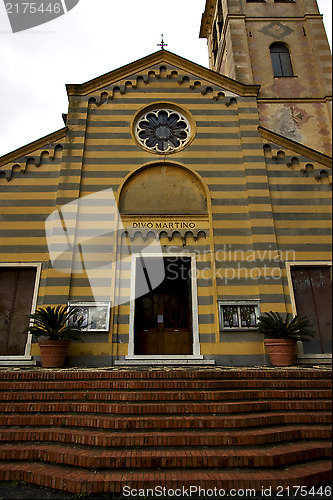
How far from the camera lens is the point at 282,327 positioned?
954 centimetres

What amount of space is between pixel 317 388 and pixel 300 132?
12.2 m

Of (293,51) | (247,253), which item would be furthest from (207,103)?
(293,51)

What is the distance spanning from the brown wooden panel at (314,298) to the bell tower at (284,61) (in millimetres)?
7045

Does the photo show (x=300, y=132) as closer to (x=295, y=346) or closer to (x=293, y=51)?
(x=293, y=51)

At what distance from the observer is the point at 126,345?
1033 cm

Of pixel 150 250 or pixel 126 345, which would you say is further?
pixel 150 250

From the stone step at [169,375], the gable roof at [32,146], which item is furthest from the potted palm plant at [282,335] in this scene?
the gable roof at [32,146]

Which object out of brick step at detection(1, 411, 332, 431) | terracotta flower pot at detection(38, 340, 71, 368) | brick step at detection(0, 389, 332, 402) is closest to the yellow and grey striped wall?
terracotta flower pot at detection(38, 340, 71, 368)

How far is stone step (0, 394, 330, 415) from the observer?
5922 mm

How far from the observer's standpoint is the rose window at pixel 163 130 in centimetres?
1265

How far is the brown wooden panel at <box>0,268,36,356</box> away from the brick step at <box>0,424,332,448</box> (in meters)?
5.19

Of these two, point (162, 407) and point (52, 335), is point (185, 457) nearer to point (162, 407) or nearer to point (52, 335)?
point (162, 407)

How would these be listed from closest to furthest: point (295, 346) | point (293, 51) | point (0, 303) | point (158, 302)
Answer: point (295, 346) → point (0, 303) → point (158, 302) → point (293, 51)

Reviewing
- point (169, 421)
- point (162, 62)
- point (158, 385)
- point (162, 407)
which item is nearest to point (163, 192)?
point (162, 62)
